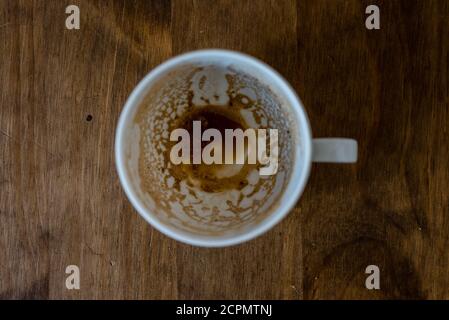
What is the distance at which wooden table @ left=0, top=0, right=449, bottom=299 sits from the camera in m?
0.37

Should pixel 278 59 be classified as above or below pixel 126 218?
above

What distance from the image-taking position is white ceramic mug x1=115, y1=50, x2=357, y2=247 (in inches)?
11.1

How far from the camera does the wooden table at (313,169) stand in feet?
1.21

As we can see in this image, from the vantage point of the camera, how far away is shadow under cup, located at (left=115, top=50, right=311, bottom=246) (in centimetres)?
28

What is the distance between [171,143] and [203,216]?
0.20 feet

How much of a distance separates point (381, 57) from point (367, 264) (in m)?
0.16

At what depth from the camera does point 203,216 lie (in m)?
0.32

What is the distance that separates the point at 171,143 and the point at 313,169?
11 centimetres

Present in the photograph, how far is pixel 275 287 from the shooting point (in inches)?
→ 14.8

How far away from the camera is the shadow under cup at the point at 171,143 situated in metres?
0.28

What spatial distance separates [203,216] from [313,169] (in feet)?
0.32

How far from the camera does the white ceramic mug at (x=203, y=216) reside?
282mm

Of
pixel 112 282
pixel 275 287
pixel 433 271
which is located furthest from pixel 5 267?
pixel 433 271

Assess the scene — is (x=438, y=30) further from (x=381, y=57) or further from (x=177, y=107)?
(x=177, y=107)
